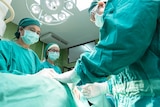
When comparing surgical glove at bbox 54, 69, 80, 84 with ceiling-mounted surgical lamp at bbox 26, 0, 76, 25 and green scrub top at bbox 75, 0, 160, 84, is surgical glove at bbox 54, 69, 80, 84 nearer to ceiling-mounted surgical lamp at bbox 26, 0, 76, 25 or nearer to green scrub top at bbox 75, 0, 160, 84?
green scrub top at bbox 75, 0, 160, 84

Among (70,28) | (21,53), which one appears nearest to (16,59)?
(21,53)

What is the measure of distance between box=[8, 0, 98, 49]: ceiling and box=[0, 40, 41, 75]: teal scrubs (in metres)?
1.86

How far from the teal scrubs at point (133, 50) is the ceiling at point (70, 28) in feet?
9.36

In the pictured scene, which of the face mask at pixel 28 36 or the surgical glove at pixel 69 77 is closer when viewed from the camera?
the surgical glove at pixel 69 77

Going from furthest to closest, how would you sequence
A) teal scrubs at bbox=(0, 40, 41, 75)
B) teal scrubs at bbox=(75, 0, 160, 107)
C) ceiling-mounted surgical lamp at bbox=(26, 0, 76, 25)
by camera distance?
ceiling-mounted surgical lamp at bbox=(26, 0, 76, 25), teal scrubs at bbox=(0, 40, 41, 75), teal scrubs at bbox=(75, 0, 160, 107)

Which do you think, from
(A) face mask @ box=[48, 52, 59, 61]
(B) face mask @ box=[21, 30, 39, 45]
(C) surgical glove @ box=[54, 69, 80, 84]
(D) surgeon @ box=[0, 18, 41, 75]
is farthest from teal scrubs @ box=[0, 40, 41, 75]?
(A) face mask @ box=[48, 52, 59, 61]

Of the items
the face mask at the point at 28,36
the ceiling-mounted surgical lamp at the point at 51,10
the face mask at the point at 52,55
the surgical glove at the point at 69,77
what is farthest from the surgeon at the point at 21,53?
the face mask at the point at 52,55

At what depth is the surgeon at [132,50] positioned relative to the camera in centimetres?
79

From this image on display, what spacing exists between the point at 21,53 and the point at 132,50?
1415mm

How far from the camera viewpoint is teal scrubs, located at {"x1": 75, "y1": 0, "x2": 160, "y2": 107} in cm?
79

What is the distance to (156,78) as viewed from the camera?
2.62 ft

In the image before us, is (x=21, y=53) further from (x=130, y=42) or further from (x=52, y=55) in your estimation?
(x=130, y=42)

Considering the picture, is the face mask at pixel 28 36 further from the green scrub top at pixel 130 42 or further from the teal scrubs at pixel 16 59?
the green scrub top at pixel 130 42

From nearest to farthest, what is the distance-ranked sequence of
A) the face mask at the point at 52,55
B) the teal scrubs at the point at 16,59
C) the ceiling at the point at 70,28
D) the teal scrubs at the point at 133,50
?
the teal scrubs at the point at 133,50 → the teal scrubs at the point at 16,59 → the face mask at the point at 52,55 → the ceiling at the point at 70,28
